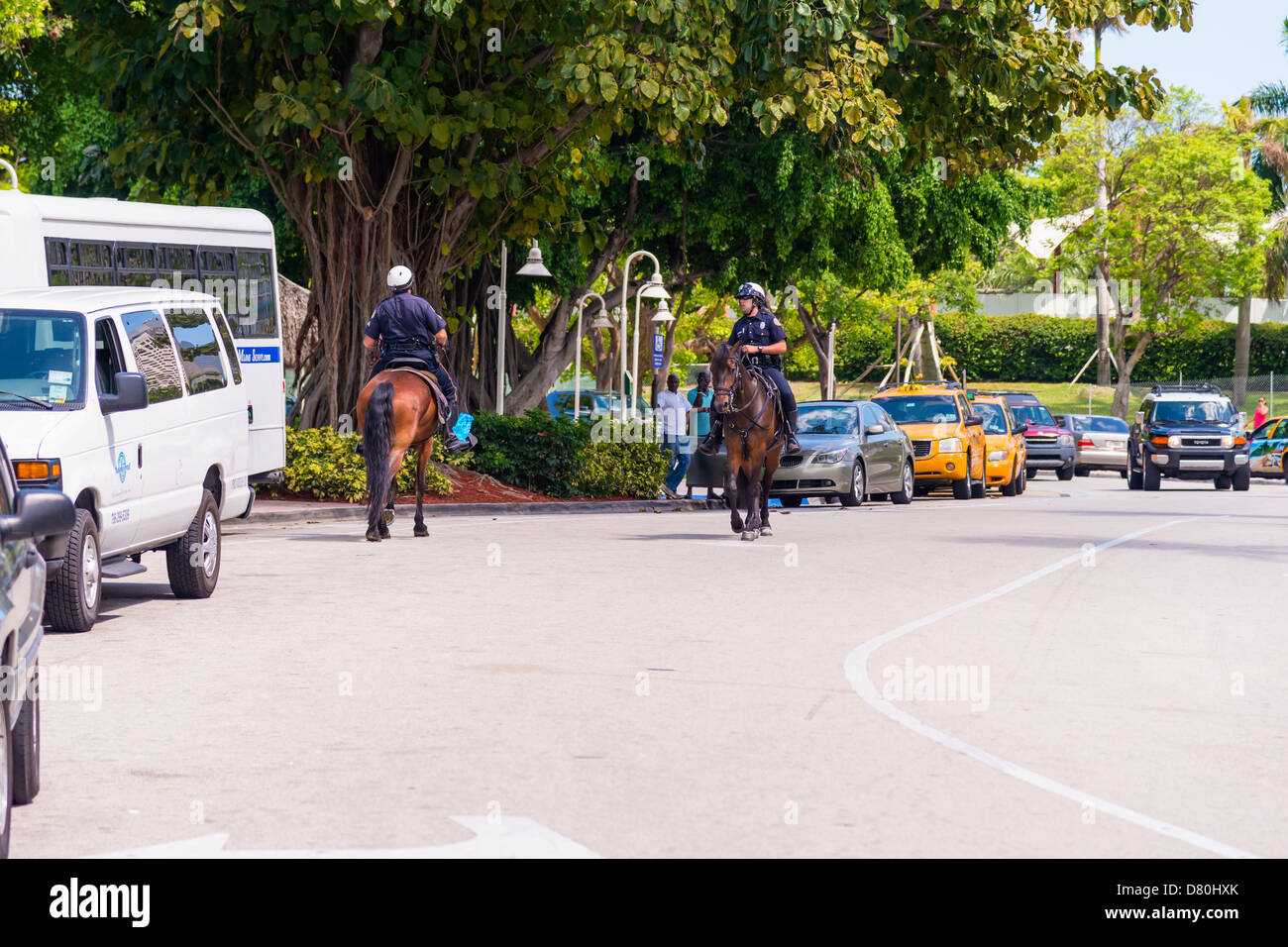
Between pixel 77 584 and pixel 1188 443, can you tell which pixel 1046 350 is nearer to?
pixel 1188 443

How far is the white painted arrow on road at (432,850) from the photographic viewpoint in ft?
19.5

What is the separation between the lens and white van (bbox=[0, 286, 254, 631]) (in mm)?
11133

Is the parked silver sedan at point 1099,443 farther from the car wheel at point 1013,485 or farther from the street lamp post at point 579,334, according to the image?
the car wheel at point 1013,485

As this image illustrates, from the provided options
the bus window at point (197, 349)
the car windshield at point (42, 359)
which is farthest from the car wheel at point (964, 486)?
the car windshield at point (42, 359)

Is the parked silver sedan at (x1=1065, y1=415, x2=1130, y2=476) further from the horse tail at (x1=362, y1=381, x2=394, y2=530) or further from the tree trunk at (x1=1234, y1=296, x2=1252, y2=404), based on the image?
the horse tail at (x1=362, y1=381, x2=394, y2=530)

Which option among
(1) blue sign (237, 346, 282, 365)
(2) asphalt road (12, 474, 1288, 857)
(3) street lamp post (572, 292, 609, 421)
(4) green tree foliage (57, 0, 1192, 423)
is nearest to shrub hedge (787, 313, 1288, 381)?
(3) street lamp post (572, 292, 609, 421)

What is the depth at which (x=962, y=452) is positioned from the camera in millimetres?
33625

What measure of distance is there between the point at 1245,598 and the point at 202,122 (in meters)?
15.9

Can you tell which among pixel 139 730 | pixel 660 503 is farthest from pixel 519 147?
pixel 139 730

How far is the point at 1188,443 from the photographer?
39469 millimetres

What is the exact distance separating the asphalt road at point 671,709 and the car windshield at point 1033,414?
30826 mm

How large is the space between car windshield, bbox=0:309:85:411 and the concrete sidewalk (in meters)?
8.69

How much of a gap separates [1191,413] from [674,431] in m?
15.9

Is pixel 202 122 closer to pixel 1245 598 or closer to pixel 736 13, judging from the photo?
pixel 736 13
